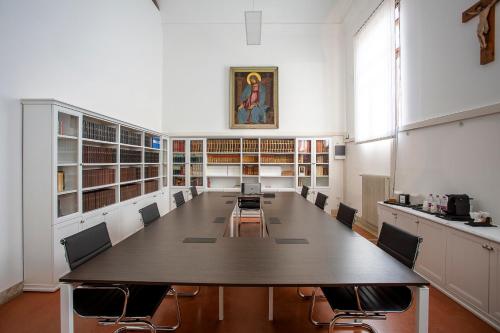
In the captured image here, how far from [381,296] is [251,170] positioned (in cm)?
512

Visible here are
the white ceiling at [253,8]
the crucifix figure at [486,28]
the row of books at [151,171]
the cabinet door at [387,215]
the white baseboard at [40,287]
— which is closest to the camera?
the crucifix figure at [486,28]

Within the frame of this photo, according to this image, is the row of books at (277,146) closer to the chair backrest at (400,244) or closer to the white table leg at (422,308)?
the chair backrest at (400,244)

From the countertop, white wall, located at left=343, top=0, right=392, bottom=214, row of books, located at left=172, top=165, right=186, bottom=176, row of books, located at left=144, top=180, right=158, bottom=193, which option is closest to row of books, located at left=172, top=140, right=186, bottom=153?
row of books, located at left=172, top=165, right=186, bottom=176

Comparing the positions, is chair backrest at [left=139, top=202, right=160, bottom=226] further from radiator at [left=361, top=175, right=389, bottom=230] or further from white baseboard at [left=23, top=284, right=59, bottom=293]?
radiator at [left=361, top=175, right=389, bottom=230]

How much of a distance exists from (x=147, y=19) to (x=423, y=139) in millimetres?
6051

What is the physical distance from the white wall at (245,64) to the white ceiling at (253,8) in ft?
0.13

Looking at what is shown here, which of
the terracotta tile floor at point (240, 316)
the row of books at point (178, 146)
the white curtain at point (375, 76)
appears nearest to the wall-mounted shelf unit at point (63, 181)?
the terracotta tile floor at point (240, 316)

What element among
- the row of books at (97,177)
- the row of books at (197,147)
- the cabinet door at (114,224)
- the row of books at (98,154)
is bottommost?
the cabinet door at (114,224)

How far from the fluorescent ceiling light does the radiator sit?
3.56 meters

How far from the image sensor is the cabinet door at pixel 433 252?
268 centimetres

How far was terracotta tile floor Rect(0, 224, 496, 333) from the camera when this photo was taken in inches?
84.2

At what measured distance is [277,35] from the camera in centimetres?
676

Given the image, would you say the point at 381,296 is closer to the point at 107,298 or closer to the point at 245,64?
the point at 107,298

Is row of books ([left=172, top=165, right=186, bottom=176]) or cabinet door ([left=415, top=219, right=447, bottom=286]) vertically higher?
row of books ([left=172, top=165, right=186, bottom=176])
